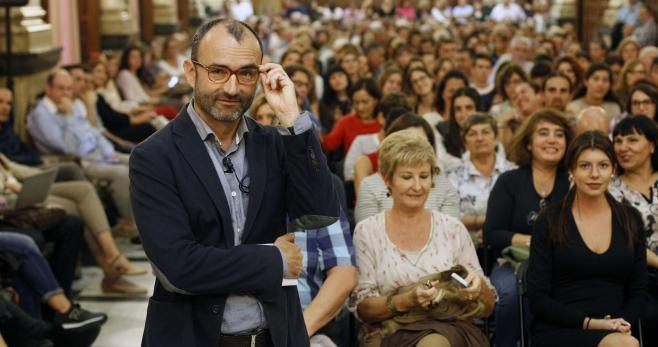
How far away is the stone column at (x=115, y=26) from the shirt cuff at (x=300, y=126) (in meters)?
13.9

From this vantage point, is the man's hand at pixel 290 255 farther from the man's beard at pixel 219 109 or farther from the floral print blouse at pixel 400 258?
the floral print blouse at pixel 400 258

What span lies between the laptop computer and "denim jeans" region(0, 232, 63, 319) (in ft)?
2.02

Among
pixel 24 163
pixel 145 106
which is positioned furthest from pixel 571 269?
pixel 145 106

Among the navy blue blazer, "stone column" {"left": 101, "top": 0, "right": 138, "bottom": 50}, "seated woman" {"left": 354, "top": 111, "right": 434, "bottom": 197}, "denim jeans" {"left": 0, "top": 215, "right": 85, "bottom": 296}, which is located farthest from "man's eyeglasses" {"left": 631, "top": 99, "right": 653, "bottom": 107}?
"stone column" {"left": 101, "top": 0, "right": 138, "bottom": 50}

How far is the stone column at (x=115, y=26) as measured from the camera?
16.7 metres

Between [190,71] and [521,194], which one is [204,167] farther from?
[521,194]

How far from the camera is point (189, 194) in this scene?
116 inches

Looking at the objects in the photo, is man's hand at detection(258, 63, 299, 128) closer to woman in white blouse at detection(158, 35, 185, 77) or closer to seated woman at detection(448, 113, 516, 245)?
seated woman at detection(448, 113, 516, 245)

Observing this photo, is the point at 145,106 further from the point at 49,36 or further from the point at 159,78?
the point at 159,78

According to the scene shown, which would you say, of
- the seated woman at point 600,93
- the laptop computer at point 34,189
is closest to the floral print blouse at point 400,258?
the laptop computer at point 34,189

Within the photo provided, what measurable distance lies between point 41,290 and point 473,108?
326 centimetres

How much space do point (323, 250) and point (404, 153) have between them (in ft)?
2.11

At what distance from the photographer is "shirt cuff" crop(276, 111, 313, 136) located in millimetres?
3025

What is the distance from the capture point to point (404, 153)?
5000 mm
